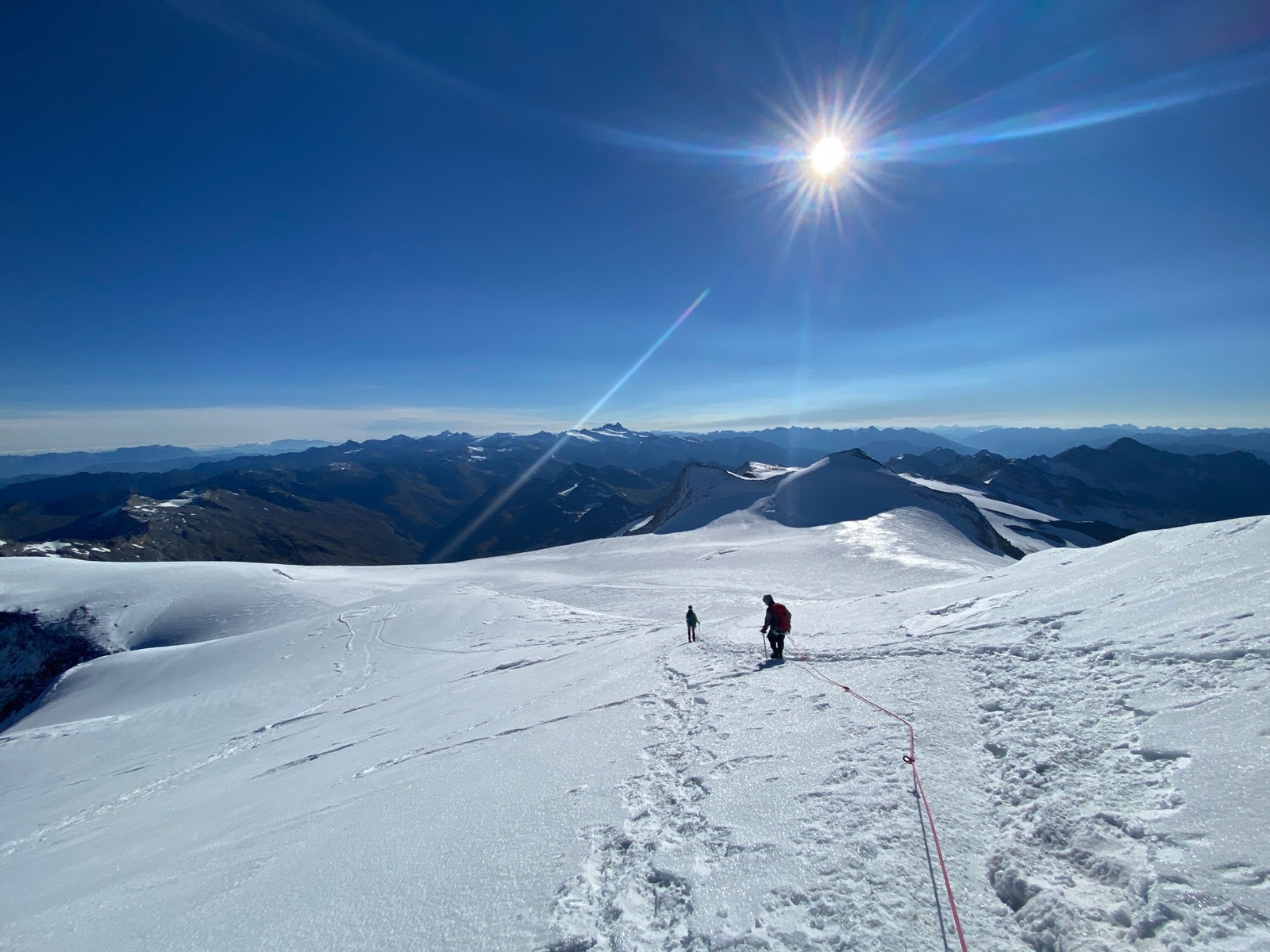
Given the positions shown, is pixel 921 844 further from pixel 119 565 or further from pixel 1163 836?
pixel 119 565

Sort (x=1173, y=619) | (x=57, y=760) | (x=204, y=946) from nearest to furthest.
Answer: (x=204, y=946) → (x=1173, y=619) → (x=57, y=760)

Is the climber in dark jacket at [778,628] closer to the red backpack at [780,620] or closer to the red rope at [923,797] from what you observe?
the red backpack at [780,620]

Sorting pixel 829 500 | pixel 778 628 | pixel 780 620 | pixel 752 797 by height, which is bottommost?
pixel 752 797

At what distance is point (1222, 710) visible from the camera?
552 cm

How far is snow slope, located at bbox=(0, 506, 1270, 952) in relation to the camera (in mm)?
4352

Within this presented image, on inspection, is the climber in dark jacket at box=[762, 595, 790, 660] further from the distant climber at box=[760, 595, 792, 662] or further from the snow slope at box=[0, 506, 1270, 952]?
the snow slope at box=[0, 506, 1270, 952]

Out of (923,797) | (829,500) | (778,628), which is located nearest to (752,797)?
(923,797)

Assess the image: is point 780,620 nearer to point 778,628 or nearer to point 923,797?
point 778,628

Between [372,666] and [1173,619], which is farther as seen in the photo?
[372,666]

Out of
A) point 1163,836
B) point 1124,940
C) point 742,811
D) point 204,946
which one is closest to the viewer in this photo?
point 1124,940

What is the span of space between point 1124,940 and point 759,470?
108 m

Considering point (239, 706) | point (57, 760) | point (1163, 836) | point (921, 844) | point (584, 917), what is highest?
point (1163, 836)

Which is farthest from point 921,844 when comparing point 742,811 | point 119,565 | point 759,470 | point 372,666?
point 759,470

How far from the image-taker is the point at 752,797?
6.16 m
